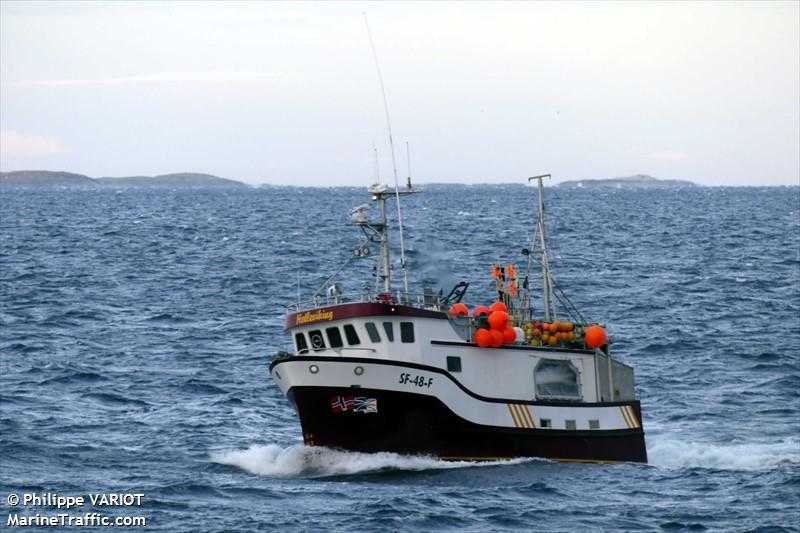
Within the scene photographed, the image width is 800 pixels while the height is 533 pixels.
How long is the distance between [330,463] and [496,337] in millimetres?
5489

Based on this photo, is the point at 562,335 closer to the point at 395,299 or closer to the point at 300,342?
the point at 395,299

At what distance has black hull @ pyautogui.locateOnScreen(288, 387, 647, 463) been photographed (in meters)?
Answer: 33.9

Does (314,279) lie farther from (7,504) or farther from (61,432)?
(7,504)

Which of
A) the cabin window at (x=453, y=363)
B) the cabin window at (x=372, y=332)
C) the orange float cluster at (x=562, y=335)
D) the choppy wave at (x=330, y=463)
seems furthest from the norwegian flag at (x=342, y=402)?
the orange float cluster at (x=562, y=335)

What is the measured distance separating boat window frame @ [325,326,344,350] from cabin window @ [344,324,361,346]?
19 cm

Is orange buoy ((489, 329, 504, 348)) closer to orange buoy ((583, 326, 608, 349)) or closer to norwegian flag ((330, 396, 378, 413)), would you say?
orange buoy ((583, 326, 608, 349))

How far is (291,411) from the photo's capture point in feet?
139

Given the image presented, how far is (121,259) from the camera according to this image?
301 feet

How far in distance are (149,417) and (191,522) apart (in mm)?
12650

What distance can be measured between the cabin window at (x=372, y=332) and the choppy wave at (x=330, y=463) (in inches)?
117

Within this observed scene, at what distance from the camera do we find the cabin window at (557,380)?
3631 cm

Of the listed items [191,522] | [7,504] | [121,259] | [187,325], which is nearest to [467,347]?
[191,522]

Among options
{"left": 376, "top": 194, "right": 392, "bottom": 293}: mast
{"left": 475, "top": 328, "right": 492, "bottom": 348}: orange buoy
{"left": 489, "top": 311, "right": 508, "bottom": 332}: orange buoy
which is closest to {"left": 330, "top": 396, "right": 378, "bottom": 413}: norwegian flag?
{"left": 376, "top": 194, "right": 392, "bottom": 293}: mast

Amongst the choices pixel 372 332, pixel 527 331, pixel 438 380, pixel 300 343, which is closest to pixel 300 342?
pixel 300 343
